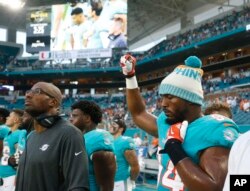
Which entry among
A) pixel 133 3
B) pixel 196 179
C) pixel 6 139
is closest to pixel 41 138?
pixel 196 179

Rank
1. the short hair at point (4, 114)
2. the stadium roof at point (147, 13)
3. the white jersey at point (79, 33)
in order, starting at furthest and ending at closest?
the stadium roof at point (147, 13) → the white jersey at point (79, 33) → the short hair at point (4, 114)

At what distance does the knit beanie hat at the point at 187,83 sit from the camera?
2305mm

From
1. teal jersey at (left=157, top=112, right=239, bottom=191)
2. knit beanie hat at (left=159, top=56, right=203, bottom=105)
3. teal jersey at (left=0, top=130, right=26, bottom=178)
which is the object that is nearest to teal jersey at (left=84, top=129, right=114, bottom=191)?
knit beanie hat at (left=159, top=56, right=203, bottom=105)

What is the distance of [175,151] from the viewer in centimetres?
188

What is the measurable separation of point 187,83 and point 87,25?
90.7ft

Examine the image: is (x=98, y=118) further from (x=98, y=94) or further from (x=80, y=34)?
(x=98, y=94)

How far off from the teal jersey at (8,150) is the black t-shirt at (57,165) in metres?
2.63

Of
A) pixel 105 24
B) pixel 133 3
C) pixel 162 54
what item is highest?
pixel 133 3

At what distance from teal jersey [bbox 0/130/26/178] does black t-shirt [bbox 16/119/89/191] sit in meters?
2.63

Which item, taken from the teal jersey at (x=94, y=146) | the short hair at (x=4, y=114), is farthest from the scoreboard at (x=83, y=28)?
the teal jersey at (x=94, y=146)

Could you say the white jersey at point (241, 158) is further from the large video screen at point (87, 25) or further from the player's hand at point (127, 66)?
the large video screen at point (87, 25)

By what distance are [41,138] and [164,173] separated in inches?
35.7

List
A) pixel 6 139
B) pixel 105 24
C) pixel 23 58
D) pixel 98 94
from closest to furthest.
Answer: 1. pixel 6 139
2. pixel 105 24
3. pixel 98 94
4. pixel 23 58

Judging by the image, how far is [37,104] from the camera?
274cm
